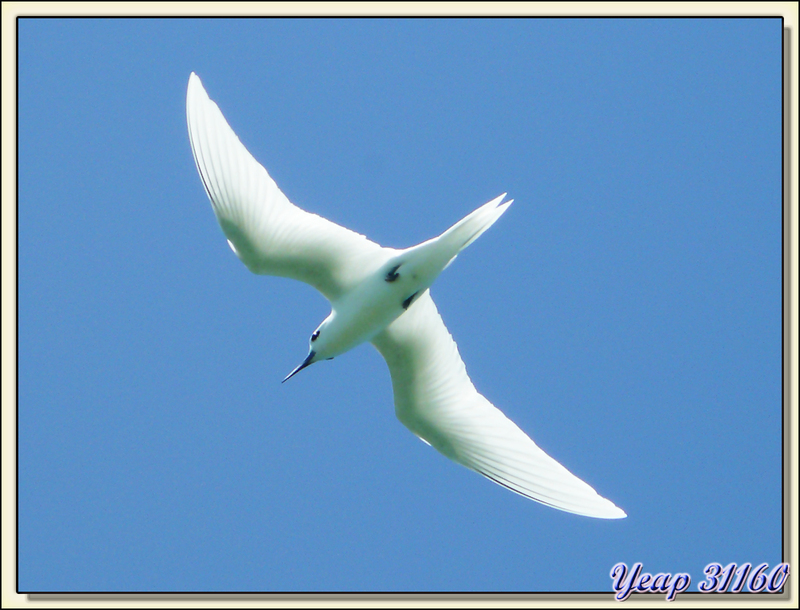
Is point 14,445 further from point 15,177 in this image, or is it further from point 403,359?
point 403,359

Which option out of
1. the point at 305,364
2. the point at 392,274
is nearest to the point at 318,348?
the point at 305,364

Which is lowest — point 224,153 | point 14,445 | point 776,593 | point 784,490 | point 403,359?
point 776,593

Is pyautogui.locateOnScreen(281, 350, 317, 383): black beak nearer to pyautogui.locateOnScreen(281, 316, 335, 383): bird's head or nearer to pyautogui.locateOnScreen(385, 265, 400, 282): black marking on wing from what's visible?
pyautogui.locateOnScreen(281, 316, 335, 383): bird's head

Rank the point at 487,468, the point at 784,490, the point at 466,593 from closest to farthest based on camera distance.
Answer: the point at 466,593
the point at 784,490
the point at 487,468

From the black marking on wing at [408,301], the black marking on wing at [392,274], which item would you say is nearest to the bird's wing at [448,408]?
the black marking on wing at [408,301]

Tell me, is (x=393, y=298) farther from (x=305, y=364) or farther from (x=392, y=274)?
(x=305, y=364)

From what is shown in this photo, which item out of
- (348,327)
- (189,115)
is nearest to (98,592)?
(348,327)

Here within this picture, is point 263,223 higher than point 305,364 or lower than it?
higher

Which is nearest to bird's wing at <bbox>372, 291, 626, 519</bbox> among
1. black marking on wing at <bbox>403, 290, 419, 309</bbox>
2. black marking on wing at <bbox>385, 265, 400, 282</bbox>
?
black marking on wing at <bbox>403, 290, 419, 309</bbox>
